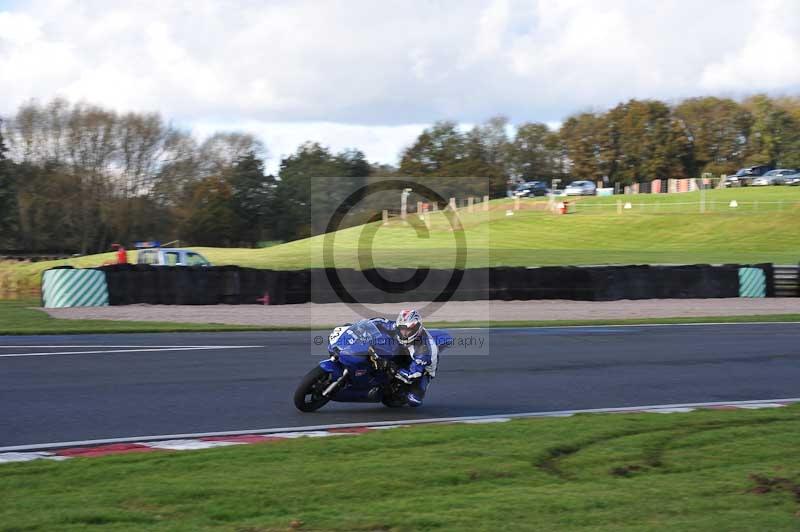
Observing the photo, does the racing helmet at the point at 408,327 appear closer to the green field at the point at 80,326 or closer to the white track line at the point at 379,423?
the white track line at the point at 379,423

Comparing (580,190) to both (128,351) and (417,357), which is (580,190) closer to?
(128,351)

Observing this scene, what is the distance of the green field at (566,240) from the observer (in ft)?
143

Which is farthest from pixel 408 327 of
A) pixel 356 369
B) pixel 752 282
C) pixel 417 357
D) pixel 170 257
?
pixel 752 282

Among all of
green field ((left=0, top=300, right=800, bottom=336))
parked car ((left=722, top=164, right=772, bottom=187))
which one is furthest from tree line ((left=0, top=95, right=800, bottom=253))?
green field ((left=0, top=300, right=800, bottom=336))

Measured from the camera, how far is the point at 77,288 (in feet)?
79.4

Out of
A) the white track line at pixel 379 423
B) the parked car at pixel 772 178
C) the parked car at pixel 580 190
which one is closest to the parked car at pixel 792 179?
the parked car at pixel 772 178

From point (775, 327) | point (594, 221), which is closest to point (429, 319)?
point (775, 327)

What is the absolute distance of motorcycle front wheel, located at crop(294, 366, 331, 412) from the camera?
10.2m

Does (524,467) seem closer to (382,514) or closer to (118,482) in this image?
(382,514)

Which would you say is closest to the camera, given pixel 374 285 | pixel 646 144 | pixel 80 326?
pixel 80 326

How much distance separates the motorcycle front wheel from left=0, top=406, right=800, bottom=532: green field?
1436mm

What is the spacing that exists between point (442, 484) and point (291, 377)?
6498mm

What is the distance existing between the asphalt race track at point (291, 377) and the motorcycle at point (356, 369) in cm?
25

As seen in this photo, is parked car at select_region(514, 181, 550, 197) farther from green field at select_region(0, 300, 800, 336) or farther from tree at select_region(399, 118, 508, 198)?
green field at select_region(0, 300, 800, 336)
